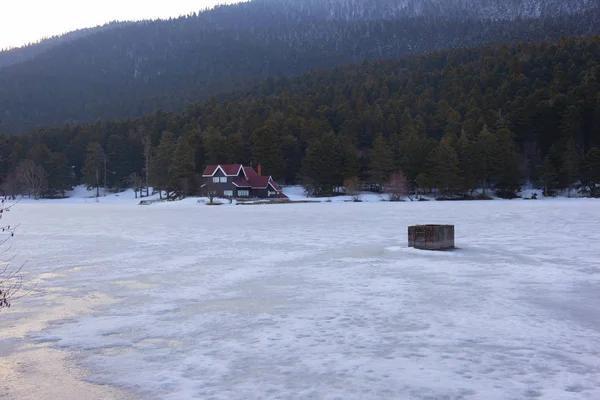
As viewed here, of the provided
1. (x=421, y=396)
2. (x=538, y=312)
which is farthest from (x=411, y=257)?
(x=421, y=396)

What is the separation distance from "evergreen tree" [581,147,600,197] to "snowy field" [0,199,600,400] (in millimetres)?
68122

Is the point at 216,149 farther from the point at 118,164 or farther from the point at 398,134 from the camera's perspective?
the point at 398,134

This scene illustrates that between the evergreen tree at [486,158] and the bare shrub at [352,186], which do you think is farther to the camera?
the bare shrub at [352,186]

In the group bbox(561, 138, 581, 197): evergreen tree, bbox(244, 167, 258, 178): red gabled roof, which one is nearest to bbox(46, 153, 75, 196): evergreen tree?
bbox(244, 167, 258, 178): red gabled roof

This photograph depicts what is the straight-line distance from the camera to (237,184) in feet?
261

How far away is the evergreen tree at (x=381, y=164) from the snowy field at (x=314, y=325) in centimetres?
6670

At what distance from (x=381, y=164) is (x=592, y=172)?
3183 centimetres

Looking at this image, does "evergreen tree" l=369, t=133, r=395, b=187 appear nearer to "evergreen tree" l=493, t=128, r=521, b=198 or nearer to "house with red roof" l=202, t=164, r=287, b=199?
"house with red roof" l=202, t=164, r=287, b=199

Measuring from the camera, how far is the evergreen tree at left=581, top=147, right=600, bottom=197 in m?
73.9

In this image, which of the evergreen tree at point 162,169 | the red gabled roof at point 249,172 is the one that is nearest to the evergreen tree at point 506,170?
the red gabled roof at point 249,172

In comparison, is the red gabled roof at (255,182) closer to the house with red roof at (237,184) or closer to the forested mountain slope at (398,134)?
the house with red roof at (237,184)

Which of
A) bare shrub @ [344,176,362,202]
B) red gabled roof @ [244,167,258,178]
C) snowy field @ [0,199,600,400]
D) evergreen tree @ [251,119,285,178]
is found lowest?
snowy field @ [0,199,600,400]

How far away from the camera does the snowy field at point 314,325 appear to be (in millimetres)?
5547

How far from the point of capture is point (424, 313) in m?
8.52
